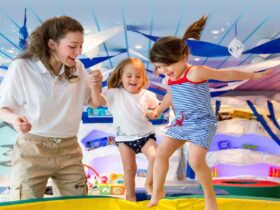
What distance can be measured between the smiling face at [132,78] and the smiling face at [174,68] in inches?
12.3

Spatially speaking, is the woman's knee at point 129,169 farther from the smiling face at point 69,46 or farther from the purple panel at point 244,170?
the purple panel at point 244,170

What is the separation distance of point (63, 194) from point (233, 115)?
244cm

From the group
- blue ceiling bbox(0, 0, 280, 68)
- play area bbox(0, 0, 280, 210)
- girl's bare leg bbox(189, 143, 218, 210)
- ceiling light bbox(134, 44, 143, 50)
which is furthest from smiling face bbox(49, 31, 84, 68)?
ceiling light bbox(134, 44, 143, 50)

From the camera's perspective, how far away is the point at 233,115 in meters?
3.61

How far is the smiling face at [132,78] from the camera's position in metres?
1.57

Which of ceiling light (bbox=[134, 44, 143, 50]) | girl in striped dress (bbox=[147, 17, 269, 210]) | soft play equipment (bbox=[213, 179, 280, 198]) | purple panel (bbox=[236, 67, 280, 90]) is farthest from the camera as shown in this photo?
purple panel (bbox=[236, 67, 280, 90])

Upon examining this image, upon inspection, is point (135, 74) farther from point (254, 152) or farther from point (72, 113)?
point (254, 152)

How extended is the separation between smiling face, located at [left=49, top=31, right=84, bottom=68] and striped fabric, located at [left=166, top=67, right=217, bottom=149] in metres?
0.36

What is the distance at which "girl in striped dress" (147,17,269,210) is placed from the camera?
3.95 ft

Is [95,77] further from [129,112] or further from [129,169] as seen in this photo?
[129,169]

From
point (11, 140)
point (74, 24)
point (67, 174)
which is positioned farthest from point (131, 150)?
point (11, 140)

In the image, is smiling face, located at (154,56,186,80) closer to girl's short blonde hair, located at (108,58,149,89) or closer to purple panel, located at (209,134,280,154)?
girl's short blonde hair, located at (108,58,149,89)

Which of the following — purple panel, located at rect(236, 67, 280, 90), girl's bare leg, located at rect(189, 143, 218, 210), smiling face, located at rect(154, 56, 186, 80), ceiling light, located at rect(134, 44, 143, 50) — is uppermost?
ceiling light, located at rect(134, 44, 143, 50)

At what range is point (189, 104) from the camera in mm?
1241
